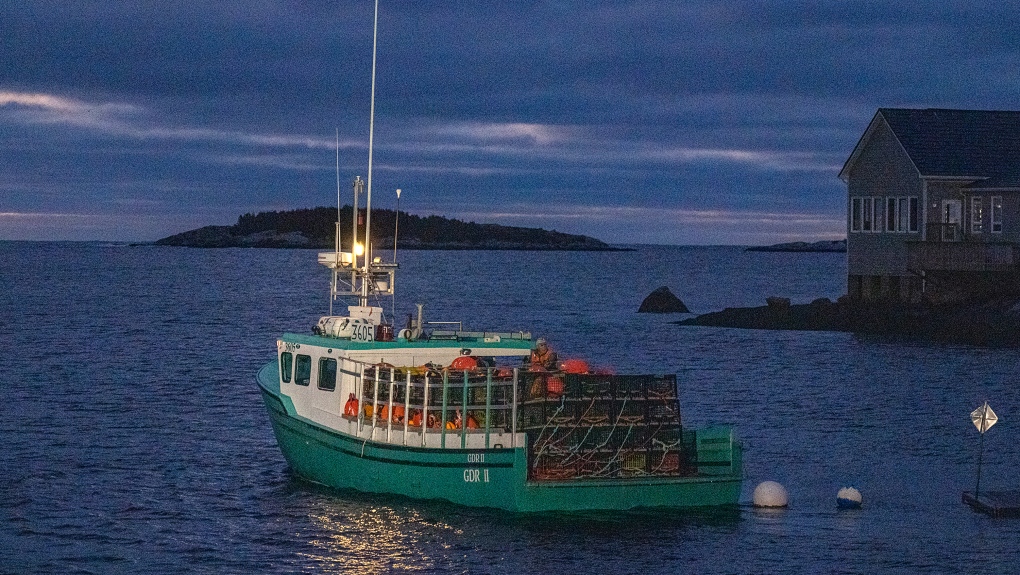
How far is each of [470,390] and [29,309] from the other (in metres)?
66.3

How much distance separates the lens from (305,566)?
69.2 feet

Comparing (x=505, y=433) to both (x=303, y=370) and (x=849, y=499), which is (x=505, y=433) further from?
(x=849, y=499)

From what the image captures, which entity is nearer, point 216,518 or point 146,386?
point 216,518

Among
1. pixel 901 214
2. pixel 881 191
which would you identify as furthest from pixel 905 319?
pixel 881 191

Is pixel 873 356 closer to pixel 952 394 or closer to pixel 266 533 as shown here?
pixel 952 394

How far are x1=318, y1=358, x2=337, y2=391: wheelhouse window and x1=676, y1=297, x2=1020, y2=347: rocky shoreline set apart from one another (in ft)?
112

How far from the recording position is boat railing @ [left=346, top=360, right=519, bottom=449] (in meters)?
22.8

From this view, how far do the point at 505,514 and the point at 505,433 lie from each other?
4.16 feet

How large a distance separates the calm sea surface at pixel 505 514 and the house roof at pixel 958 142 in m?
8.06

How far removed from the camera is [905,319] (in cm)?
5625

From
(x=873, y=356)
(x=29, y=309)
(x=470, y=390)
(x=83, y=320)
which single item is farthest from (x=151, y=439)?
(x=29, y=309)

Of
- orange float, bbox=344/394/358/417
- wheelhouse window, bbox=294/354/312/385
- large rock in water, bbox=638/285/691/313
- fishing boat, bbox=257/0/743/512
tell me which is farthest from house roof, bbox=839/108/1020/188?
orange float, bbox=344/394/358/417

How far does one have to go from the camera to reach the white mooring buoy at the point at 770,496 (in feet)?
79.4

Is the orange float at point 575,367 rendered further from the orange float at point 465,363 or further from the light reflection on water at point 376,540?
the light reflection on water at point 376,540
